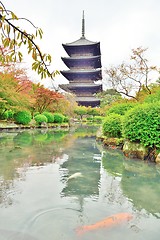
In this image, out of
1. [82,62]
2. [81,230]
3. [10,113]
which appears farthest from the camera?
[82,62]

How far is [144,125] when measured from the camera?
6750mm

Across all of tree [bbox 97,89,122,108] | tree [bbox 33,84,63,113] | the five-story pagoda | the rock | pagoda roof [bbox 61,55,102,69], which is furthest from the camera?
pagoda roof [bbox 61,55,102,69]

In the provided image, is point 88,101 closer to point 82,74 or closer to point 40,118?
point 82,74

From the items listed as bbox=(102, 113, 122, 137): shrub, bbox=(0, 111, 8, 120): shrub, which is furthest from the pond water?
bbox=(0, 111, 8, 120): shrub

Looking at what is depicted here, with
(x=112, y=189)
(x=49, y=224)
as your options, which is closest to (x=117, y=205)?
(x=112, y=189)

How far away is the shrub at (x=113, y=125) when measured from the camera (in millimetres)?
9484

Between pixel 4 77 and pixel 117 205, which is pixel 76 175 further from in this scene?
pixel 4 77

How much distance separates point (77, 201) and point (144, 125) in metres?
3.91

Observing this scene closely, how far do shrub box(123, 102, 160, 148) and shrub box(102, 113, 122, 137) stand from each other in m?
2.17

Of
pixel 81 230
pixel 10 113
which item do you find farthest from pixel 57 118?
pixel 81 230

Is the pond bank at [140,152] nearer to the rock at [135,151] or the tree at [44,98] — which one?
the rock at [135,151]

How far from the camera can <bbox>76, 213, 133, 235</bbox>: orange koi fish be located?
266 centimetres

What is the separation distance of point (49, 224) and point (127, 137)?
16.0ft

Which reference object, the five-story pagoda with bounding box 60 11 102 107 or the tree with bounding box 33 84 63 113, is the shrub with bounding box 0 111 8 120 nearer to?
the tree with bounding box 33 84 63 113
